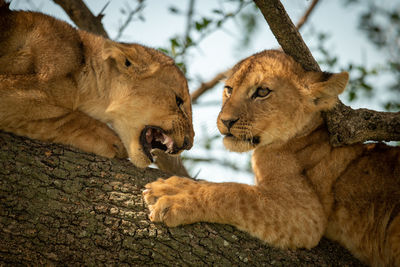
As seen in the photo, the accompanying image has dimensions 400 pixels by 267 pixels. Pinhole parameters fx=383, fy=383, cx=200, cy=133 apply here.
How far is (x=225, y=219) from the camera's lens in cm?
325

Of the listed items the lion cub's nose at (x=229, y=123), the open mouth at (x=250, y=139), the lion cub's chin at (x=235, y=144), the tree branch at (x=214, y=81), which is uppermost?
the tree branch at (x=214, y=81)

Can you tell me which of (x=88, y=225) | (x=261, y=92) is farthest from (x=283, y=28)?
(x=88, y=225)

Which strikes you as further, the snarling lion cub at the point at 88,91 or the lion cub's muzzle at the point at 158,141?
the lion cub's muzzle at the point at 158,141

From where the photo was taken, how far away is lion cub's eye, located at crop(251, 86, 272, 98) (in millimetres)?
4082

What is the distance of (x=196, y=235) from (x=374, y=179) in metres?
1.94

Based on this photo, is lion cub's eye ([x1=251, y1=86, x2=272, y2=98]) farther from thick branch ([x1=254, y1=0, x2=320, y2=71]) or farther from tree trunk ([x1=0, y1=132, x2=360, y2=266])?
tree trunk ([x1=0, y1=132, x2=360, y2=266])

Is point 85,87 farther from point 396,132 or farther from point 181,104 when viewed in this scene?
point 396,132

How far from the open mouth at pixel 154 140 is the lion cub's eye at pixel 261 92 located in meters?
1.03

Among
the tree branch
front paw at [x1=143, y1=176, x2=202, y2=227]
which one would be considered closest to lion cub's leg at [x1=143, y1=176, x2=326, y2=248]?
front paw at [x1=143, y1=176, x2=202, y2=227]

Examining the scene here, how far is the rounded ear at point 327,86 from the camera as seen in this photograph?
12.7 ft

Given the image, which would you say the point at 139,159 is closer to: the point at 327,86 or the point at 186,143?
the point at 186,143

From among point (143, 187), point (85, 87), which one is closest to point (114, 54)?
point (85, 87)

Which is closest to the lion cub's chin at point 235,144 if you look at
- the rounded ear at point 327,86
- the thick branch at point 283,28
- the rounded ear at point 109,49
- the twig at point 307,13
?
the rounded ear at point 327,86

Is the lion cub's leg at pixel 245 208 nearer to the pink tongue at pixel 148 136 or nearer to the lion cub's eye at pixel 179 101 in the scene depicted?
the pink tongue at pixel 148 136
